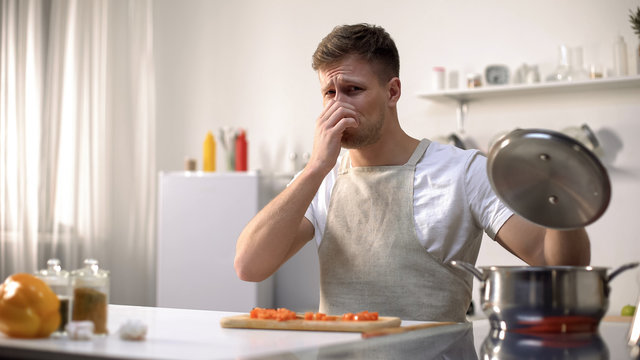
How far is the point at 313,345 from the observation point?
3.29 ft

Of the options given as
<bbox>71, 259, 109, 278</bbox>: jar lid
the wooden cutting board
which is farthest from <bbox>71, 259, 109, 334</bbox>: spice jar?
the wooden cutting board

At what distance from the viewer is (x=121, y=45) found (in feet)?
14.8

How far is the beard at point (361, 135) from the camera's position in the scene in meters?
1.99

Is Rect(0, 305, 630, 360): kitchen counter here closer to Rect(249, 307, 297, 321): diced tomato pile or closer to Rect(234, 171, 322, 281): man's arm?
Rect(249, 307, 297, 321): diced tomato pile

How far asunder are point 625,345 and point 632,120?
291 cm

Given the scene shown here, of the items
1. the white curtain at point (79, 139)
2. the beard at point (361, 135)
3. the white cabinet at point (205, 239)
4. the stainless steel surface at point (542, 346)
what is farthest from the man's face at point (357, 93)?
the white curtain at point (79, 139)

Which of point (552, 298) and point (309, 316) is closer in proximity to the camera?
point (552, 298)

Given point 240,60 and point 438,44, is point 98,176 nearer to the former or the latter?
point 240,60

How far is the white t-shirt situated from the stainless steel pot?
2.34 feet

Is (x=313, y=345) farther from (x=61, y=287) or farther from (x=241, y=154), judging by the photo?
(x=241, y=154)

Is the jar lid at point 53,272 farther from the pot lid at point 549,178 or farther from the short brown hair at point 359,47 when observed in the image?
the short brown hair at point 359,47

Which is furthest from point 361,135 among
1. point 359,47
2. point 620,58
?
point 620,58

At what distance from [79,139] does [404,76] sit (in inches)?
75.2

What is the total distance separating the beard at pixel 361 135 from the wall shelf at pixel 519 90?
6.25 ft
